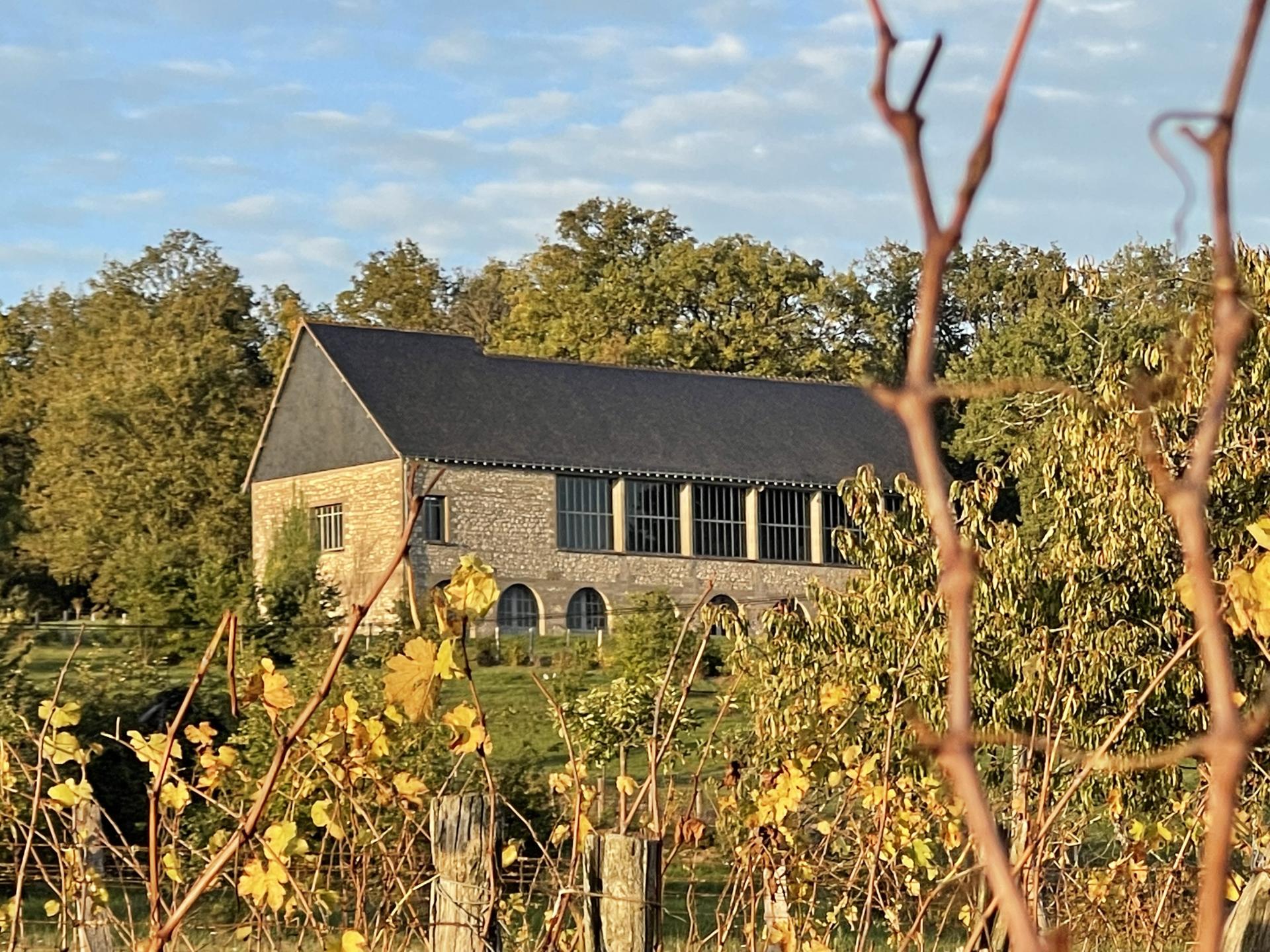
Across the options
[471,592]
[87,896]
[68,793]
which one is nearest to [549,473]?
[87,896]

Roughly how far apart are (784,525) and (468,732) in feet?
134

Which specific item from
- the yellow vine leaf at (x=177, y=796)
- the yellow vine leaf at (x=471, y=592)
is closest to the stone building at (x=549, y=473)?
the yellow vine leaf at (x=177, y=796)

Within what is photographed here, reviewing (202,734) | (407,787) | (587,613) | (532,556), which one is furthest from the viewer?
(587,613)

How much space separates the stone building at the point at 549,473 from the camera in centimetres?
4069

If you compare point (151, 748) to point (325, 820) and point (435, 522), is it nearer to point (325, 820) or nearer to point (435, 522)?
point (325, 820)

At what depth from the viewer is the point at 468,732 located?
141 inches

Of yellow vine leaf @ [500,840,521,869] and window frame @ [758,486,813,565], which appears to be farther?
window frame @ [758,486,813,565]

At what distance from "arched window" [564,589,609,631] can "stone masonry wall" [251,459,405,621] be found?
3939 millimetres

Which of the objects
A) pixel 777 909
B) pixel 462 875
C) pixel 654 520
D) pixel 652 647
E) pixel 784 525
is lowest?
pixel 652 647

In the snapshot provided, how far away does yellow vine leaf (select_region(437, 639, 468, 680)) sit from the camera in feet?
9.78

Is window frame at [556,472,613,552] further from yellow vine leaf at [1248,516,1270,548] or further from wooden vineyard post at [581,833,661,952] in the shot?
yellow vine leaf at [1248,516,1270,548]

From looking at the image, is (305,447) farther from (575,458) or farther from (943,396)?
(943,396)

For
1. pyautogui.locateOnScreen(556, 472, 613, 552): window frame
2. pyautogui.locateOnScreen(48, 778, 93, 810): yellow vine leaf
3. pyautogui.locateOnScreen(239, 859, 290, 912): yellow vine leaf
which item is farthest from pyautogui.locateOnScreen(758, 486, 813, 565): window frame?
pyautogui.locateOnScreen(239, 859, 290, 912): yellow vine leaf

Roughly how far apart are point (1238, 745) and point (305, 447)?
4254 centimetres
